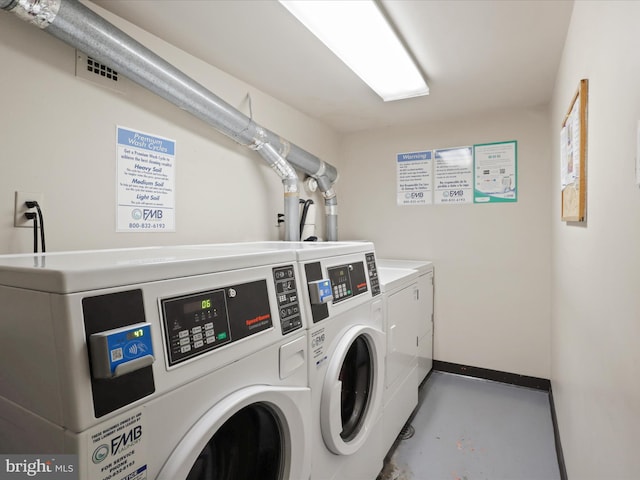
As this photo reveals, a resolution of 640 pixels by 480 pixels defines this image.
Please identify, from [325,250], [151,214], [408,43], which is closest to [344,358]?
[325,250]

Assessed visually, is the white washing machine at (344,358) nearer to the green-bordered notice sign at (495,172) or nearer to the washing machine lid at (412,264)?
the washing machine lid at (412,264)

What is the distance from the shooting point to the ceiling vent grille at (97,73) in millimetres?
1378

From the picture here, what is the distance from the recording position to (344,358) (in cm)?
129

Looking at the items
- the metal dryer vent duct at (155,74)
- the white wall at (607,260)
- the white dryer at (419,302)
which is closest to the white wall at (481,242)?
the white dryer at (419,302)

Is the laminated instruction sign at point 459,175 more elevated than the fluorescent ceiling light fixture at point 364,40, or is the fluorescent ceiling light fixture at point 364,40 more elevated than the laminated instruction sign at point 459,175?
the fluorescent ceiling light fixture at point 364,40

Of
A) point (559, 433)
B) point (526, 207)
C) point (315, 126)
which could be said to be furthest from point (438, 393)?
point (315, 126)

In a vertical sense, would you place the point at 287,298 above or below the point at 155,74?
below

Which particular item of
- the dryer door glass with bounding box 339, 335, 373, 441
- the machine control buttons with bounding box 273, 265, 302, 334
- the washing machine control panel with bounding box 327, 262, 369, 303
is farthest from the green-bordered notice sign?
the machine control buttons with bounding box 273, 265, 302, 334

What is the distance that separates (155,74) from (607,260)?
1.72 metres

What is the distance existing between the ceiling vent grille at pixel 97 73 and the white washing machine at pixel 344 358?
3.58 feet

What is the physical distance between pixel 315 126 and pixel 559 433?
2658mm

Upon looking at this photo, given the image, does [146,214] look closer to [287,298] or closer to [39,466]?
[287,298]

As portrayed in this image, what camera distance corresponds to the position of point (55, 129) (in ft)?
4.32

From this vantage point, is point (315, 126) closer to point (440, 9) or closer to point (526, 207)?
point (440, 9)
